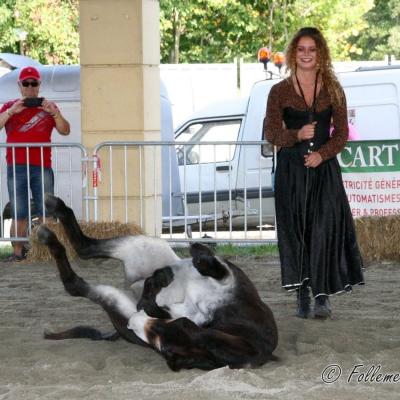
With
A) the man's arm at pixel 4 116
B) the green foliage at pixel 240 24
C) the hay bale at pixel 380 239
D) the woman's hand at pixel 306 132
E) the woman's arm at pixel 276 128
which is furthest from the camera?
the green foliage at pixel 240 24

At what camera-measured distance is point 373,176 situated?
10.6 metres

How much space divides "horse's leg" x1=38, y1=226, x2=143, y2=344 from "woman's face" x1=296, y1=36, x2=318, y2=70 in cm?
204

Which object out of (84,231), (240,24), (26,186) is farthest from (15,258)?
(240,24)

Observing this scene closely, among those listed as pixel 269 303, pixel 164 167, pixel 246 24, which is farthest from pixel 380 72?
pixel 246 24

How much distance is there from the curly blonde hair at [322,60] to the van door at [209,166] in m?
4.15

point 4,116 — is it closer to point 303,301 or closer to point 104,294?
point 303,301

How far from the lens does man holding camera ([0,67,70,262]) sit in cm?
1101

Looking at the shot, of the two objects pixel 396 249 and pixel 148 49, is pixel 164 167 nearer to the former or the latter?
pixel 148 49

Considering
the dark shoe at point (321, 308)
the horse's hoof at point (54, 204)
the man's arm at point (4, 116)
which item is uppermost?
the man's arm at point (4, 116)

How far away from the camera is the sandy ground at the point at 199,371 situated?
15.5 feet

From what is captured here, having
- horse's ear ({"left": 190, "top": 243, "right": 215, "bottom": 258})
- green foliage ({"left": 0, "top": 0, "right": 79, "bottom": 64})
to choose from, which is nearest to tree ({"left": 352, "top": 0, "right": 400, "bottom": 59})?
green foliage ({"left": 0, "top": 0, "right": 79, "bottom": 64})

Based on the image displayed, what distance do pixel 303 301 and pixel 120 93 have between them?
15.7 ft

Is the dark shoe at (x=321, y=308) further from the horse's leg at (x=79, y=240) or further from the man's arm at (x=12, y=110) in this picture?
the man's arm at (x=12, y=110)

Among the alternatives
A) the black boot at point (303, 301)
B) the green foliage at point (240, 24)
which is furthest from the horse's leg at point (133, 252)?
the green foliage at point (240, 24)
